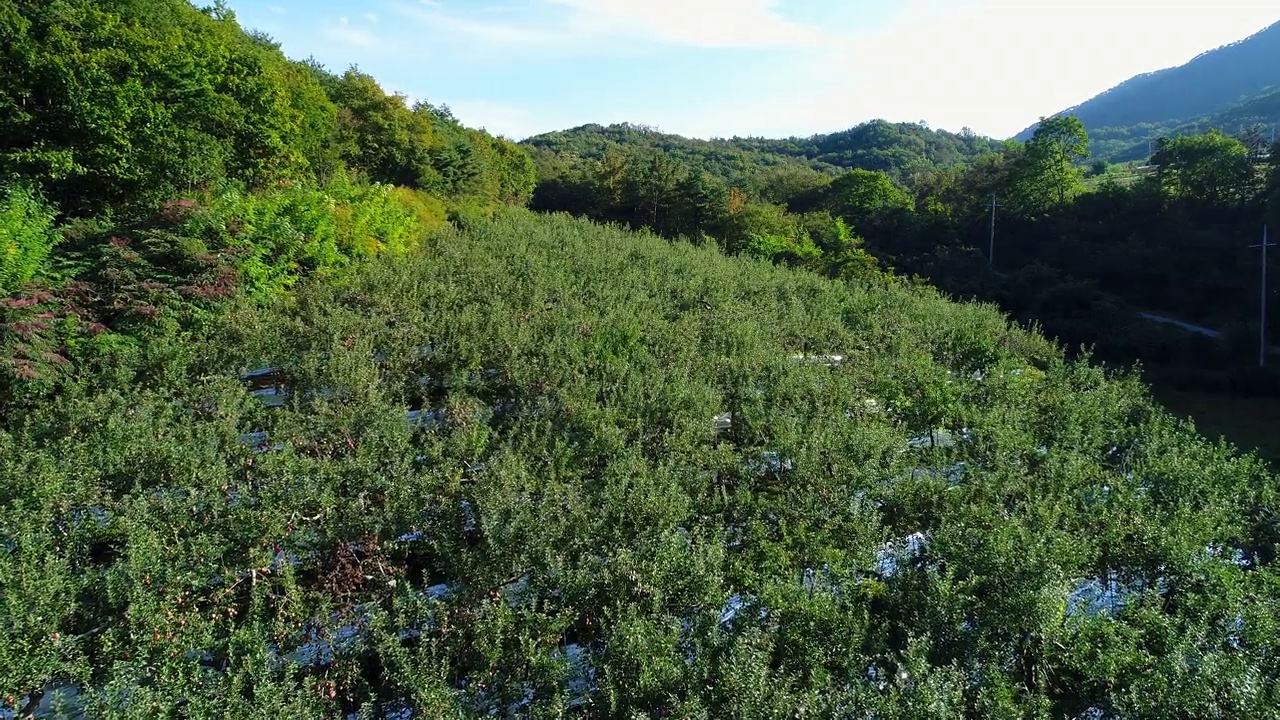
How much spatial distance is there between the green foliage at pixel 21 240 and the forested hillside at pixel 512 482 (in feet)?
0.17

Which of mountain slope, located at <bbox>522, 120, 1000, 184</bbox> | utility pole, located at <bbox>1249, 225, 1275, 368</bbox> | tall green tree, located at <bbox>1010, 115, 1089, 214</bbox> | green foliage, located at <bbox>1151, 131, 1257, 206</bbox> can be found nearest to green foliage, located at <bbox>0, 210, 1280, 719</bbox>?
utility pole, located at <bbox>1249, 225, 1275, 368</bbox>

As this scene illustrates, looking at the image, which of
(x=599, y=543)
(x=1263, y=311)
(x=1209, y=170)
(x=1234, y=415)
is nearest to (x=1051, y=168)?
(x=1209, y=170)

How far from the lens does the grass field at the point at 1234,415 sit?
1648 cm

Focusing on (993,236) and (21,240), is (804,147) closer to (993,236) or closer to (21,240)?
(993,236)

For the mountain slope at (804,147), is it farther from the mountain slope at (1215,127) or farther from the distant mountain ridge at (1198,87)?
the distant mountain ridge at (1198,87)

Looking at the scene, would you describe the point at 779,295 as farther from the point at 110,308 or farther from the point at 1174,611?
the point at 110,308

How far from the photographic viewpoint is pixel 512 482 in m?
5.04

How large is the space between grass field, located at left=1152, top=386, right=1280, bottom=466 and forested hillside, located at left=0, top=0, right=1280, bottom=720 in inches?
352

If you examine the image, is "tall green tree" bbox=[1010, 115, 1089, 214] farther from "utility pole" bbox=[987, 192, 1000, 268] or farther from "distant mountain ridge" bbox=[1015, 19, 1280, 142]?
"distant mountain ridge" bbox=[1015, 19, 1280, 142]

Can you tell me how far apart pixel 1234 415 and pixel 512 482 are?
78.0 feet

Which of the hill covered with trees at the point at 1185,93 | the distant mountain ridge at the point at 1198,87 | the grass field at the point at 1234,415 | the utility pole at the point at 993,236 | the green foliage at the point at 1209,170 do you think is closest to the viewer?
the grass field at the point at 1234,415

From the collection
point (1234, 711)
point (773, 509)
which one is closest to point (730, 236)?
point (773, 509)

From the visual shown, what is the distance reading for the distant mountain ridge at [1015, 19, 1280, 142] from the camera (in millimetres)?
125000

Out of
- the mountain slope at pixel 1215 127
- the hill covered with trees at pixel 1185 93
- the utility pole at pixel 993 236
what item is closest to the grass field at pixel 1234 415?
the utility pole at pixel 993 236
